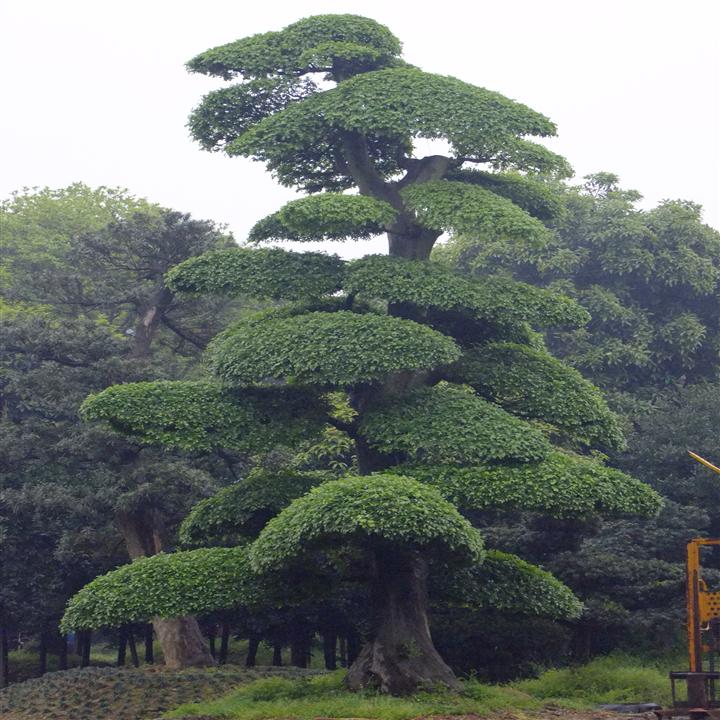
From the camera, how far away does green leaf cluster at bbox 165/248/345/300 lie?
2236cm

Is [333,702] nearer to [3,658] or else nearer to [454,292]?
[454,292]

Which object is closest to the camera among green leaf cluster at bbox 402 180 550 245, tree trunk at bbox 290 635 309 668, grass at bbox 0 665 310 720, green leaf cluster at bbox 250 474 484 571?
green leaf cluster at bbox 250 474 484 571

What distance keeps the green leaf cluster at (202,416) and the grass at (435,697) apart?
4404 mm

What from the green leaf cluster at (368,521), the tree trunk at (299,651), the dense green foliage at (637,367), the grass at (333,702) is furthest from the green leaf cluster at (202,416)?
the tree trunk at (299,651)

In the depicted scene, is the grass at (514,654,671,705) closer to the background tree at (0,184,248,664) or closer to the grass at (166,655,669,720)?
the grass at (166,655,669,720)

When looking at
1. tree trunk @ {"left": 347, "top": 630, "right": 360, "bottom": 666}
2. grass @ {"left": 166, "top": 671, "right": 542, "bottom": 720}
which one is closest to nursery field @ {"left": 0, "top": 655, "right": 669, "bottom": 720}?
grass @ {"left": 166, "top": 671, "right": 542, "bottom": 720}

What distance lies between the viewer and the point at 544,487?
20250 millimetres

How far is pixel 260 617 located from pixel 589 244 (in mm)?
18638

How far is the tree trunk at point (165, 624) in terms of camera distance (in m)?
29.1

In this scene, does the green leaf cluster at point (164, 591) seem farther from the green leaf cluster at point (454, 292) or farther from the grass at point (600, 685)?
the grass at point (600, 685)

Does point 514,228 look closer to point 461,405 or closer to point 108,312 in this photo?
point 461,405

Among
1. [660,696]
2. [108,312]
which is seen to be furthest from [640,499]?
[108,312]

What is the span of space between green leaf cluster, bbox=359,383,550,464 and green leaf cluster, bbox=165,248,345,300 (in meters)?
2.70

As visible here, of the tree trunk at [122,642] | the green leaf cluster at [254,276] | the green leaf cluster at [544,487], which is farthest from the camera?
the tree trunk at [122,642]
